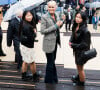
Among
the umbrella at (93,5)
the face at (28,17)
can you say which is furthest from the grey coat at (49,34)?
the umbrella at (93,5)

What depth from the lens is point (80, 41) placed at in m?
5.20

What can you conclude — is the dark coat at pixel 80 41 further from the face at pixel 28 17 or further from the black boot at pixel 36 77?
the black boot at pixel 36 77

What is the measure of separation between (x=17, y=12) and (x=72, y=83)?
213 centimetres

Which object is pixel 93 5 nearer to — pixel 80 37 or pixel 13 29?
pixel 13 29

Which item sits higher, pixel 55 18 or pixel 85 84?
pixel 55 18

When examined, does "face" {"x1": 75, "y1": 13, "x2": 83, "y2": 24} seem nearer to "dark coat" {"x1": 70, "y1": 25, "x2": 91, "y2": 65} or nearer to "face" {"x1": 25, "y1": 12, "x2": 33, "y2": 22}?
"dark coat" {"x1": 70, "y1": 25, "x2": 91, "y2": 65}

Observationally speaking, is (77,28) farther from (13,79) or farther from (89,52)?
(13,79)

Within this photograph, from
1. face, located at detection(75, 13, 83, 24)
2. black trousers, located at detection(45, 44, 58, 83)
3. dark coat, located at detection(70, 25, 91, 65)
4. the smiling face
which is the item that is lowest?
black trousers, located at detection(45, 44, 58, 83)

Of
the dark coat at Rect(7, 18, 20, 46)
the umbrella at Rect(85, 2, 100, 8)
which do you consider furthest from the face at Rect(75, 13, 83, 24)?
the umbrella at Rect(85, 2, 100, 8)

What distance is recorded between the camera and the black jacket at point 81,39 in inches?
200

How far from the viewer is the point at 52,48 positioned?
17.3 ft

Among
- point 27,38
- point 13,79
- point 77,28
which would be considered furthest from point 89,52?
point 13,79

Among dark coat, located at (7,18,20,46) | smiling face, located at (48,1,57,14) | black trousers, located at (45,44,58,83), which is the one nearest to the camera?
smiling face, located at (48,1,57,14)

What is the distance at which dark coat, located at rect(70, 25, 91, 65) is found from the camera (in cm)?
507
